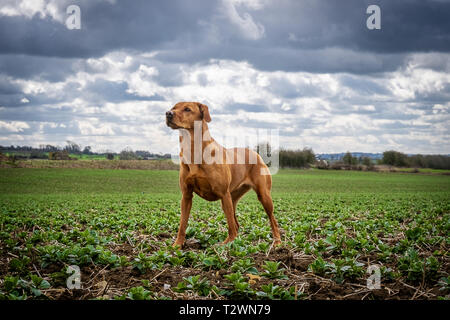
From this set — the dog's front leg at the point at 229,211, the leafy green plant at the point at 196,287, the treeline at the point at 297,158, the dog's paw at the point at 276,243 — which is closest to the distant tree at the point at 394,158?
the treeline at the point at 297,158

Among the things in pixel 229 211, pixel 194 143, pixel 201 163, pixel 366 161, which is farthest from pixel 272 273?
pixel 366 161

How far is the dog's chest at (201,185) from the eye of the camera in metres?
6.44

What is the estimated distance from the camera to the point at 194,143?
20.6ft

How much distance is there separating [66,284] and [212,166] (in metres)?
A: 2.99

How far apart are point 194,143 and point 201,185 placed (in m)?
0.81

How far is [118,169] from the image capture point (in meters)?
62.4

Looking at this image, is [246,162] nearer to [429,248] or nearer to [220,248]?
[220,248]

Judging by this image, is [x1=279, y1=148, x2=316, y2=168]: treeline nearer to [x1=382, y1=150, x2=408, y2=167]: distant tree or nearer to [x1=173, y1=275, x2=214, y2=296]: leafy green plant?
[x1=382, y1=150, x2=408, y2=167]: distant tree

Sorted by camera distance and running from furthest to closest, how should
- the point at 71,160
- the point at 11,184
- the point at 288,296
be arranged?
the point at 71,160, the point at 11,184, the point at 288,296

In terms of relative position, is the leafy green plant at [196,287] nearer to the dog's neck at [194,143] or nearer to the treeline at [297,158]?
the dog's neck at [194,143]

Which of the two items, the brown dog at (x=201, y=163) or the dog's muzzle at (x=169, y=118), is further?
the brown dog at (x=201, y=163)

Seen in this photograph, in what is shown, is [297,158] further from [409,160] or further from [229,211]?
[229,211]

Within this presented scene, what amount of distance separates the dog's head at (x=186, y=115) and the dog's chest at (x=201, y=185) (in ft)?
3.14
